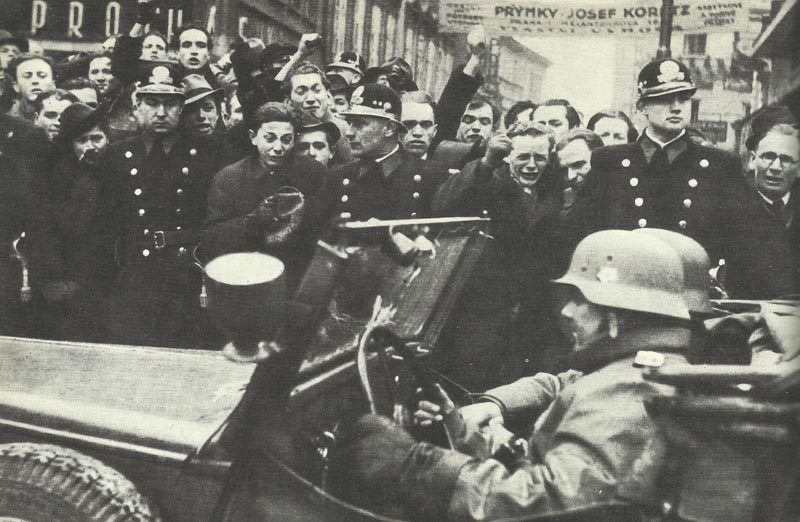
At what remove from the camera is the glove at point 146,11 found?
460cm

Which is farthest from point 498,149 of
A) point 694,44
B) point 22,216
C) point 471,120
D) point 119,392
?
point 22,216

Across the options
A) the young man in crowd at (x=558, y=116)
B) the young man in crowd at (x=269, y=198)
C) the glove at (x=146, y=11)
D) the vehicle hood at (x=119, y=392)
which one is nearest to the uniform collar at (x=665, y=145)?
the young man in crowd at (x=558, y=116)

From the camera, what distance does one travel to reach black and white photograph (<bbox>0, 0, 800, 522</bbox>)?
3.32 meters

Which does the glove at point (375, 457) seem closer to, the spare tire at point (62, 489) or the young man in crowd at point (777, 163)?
the spare tire at point (62, 489)

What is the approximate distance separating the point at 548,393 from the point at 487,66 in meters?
1.46

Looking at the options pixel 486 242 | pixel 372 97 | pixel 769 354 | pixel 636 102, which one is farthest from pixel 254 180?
pixel 769 354

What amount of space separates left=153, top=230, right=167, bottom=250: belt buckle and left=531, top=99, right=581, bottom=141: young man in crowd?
177 cm

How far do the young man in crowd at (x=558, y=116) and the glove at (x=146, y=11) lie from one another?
1944 mm

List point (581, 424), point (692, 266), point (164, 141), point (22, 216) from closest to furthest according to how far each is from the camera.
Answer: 1. point (581, 424)
2. point (692, 266)
3. point (164, 141)
4. point (22, 216)

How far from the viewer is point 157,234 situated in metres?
4.41

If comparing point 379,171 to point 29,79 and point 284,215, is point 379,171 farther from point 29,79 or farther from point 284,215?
point 29,79

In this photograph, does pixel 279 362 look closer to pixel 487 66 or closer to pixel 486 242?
pixel 486 242

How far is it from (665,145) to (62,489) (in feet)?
9.13

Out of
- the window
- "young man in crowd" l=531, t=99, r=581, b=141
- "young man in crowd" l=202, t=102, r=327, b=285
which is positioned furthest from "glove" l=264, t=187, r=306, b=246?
the window
